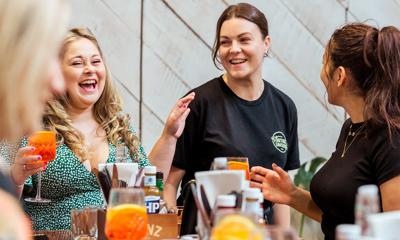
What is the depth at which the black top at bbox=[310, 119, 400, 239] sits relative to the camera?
2.83 m

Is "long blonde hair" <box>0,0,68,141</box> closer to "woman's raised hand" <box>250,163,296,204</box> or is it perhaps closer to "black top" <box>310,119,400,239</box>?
"black top" <box>310,119,400,239</box>

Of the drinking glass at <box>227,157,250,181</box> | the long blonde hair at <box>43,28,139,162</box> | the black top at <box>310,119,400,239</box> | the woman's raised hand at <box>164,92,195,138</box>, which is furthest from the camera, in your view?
the woman's raised hand at <box>164,92,195,138</box>

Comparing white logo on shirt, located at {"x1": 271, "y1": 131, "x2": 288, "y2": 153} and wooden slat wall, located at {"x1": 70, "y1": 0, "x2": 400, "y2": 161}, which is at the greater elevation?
wooden slat wall, located at {"x1": 70, "y1": 0, "x2": 400, "y2": 161}

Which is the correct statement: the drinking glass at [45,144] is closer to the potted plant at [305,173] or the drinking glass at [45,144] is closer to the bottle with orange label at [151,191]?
the bottle with orange label at [151,191]

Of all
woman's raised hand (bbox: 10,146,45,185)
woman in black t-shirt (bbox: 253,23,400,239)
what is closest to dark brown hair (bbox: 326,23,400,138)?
woman in black t-shirt (bbox: 253,23,400,239)

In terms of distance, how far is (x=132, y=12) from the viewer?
4.48 metres

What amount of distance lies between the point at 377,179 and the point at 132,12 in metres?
2.08

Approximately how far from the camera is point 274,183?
326 centimetres

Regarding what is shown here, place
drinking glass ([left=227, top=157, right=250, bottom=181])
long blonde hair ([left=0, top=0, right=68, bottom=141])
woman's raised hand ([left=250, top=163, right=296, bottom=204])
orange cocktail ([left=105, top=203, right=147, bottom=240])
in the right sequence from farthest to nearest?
woman's raised hand ([left=250, top=163, right=296, bottom=204]) → drinking glass ([left=227, top=157, right=250, bottom=181]) → orange cocktail ([left=105, top=203, right=147, bottom=240]) → long blonde hair ([left=0, top=0, right=68, bottom=141])

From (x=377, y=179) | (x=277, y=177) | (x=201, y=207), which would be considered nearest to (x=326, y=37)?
(x=277, y=177)

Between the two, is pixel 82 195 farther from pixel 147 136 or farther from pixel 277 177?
pixel 147 136

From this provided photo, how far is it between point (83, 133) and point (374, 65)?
4.26ft

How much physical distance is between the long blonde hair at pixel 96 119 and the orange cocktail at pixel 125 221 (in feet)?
3.51

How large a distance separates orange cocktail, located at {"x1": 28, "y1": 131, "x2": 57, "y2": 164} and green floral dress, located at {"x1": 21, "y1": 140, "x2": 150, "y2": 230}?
144mm
